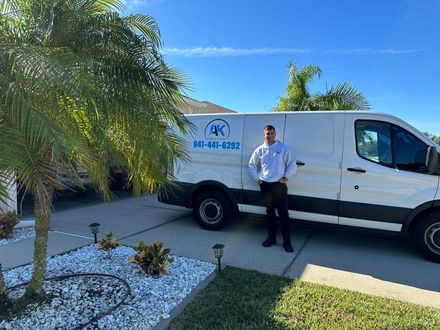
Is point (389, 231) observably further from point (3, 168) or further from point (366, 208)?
point (3, 168)

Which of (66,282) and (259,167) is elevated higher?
(259,167)

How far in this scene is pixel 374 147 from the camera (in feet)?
16.6

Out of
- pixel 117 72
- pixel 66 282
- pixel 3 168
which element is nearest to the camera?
pixel 3 168

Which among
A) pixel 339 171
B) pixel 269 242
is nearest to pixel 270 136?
pixel 339 171

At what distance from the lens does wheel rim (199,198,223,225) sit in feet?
20.3

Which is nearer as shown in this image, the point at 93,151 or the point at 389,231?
the point at 93,151

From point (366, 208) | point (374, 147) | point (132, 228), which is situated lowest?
point (132, 228)

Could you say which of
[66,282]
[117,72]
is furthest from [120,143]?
[66,282]

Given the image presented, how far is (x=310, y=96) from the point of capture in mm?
11305

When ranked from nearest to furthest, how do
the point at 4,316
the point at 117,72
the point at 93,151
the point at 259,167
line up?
the point at 117,72
the point at 4,316
the point at 93,151
the point at 259,167

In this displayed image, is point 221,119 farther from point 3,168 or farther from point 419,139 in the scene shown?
point 3,168

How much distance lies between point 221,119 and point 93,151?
3.22m

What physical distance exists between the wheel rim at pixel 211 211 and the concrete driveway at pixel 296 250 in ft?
0.83

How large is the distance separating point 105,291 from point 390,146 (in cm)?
439
